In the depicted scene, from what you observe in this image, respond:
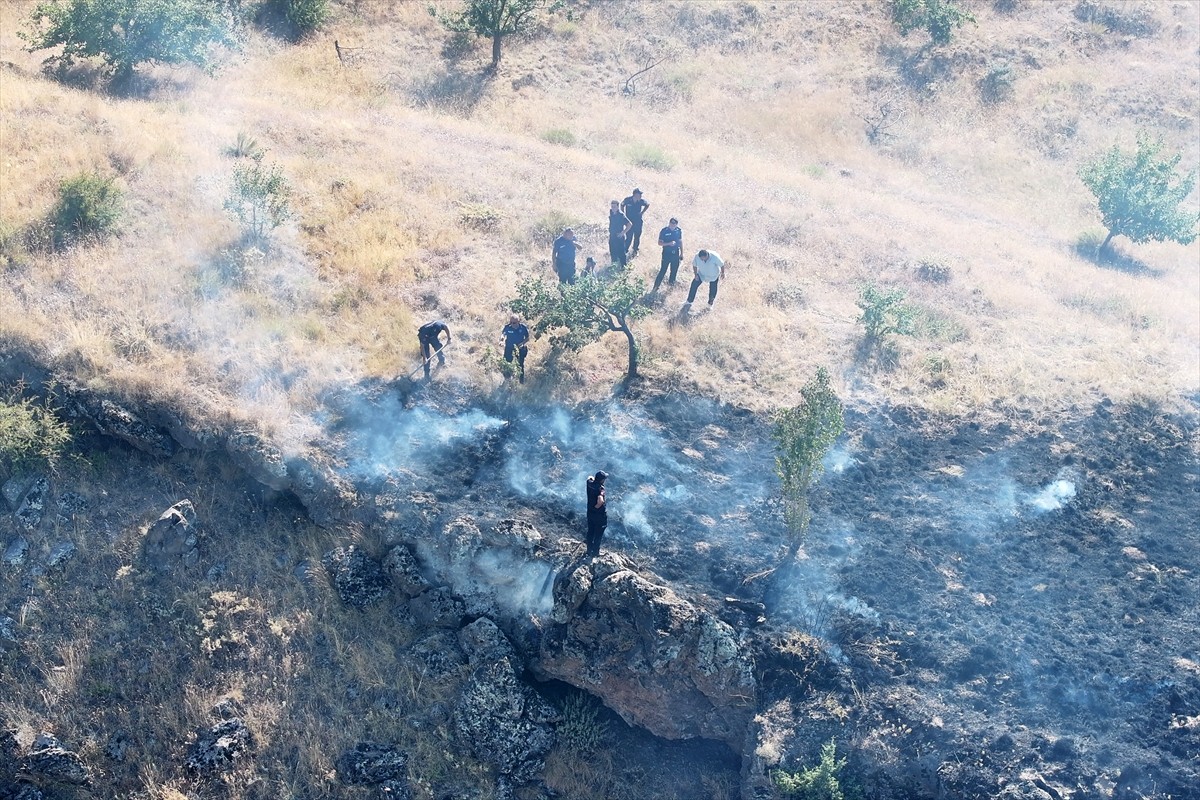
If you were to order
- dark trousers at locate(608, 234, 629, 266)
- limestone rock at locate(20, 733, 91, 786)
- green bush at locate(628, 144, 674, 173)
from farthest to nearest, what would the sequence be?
green bush at locate(628, 144, 674, 173)
dark trousers at locate(608, 234, 629, 266)
limestone rock at locate(20, 733, 91, 786)

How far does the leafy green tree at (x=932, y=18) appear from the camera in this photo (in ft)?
103

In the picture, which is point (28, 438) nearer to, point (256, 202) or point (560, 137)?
point (256, 202)

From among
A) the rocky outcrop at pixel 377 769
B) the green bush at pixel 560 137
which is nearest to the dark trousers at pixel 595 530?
the rocky outcrop at pixel 377 769

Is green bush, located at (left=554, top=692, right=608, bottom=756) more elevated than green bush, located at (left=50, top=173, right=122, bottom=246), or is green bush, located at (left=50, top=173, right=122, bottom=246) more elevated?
green bush, located at (left=50, top=173, right=122, bottom=246)

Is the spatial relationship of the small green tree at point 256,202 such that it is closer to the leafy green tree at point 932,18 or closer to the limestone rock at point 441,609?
the limestone rock at point 441,609

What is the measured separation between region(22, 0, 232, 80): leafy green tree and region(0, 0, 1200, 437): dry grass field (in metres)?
0.56

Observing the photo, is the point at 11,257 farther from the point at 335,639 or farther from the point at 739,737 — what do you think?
the point at 739,737

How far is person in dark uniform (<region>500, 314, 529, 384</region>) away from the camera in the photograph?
47.8ft

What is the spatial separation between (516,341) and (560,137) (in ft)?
38.1

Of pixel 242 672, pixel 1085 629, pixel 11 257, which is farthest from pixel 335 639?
pixel 1085 629

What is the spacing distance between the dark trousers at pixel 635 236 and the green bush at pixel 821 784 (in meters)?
10.1

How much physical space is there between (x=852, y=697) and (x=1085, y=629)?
302 centimetres

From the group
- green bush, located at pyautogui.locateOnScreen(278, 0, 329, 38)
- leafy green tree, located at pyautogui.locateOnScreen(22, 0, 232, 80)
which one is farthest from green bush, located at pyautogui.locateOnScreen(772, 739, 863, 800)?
green bush, located at pyautogui.locateOnScreen(278, 0, 329, 38)

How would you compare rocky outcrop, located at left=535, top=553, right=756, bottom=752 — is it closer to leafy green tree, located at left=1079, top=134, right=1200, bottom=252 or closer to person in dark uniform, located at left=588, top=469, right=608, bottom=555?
person in dark uniform, located at left=588, top=469, right=608, bottom=555
